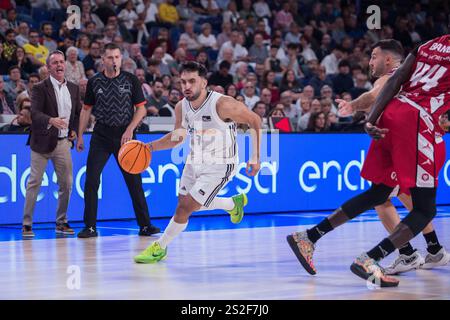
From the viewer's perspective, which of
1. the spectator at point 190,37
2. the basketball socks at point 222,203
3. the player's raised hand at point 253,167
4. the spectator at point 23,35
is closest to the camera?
the player's raised hand at point 253,167

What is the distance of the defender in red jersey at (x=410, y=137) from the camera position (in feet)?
20.7

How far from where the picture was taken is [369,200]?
6707 millimetres

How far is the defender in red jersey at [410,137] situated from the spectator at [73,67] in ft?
25.6

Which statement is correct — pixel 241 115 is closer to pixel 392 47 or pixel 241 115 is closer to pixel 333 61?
pixel 392 47

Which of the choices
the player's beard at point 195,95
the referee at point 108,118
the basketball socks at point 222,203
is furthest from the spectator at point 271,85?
the player's beard at point 195,95

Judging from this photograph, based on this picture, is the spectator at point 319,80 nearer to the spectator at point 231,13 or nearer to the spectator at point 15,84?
the spectator at point 231,13

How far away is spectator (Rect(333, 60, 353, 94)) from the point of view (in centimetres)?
1778

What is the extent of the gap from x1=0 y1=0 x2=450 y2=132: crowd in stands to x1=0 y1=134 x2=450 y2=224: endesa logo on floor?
1.96 ft

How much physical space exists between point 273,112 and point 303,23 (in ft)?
21.1

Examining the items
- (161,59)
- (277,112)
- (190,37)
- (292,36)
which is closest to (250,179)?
(277,112)

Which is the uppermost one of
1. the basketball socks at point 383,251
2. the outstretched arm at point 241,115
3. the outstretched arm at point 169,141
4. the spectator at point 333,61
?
the spectator at point 333,61

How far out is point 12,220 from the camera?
11.1 m

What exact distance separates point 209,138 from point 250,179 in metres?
4.96

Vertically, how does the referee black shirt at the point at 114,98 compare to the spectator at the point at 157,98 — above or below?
below
